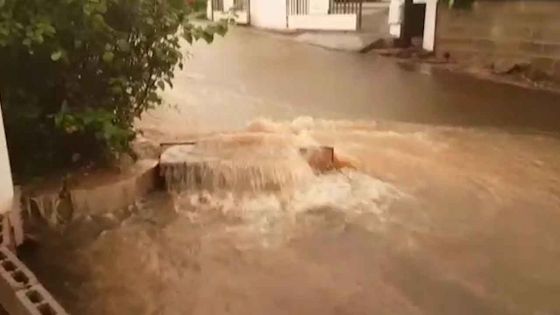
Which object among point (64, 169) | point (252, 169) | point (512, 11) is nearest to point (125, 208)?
point (64, 169)

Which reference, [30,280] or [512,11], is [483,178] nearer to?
[30,280]

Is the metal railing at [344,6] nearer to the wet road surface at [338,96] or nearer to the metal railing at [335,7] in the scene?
the metal railing at [335,7]

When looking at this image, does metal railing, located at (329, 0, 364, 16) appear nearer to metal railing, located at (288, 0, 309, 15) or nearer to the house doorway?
metal railing, located at (288, 0, 309, 15)

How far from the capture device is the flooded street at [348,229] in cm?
273

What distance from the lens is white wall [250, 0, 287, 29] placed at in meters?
12.4

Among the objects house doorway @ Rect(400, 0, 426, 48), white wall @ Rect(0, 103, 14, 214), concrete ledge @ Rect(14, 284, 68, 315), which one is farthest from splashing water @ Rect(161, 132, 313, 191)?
house doorway @ Rect(400, 0, 426, 48)

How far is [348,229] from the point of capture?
11.0 ft

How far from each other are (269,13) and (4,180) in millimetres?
10248

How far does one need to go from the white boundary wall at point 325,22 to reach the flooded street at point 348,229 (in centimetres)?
536

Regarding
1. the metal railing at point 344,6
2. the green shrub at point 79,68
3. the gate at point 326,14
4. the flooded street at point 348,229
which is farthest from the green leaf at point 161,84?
the metal railing at point 344,6

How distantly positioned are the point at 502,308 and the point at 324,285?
28.2 inches

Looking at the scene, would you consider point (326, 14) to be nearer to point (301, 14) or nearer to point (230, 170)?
point (301, 14)

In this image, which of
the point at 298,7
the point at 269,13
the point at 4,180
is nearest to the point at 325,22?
the point at 298,7

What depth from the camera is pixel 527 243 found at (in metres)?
3.22
